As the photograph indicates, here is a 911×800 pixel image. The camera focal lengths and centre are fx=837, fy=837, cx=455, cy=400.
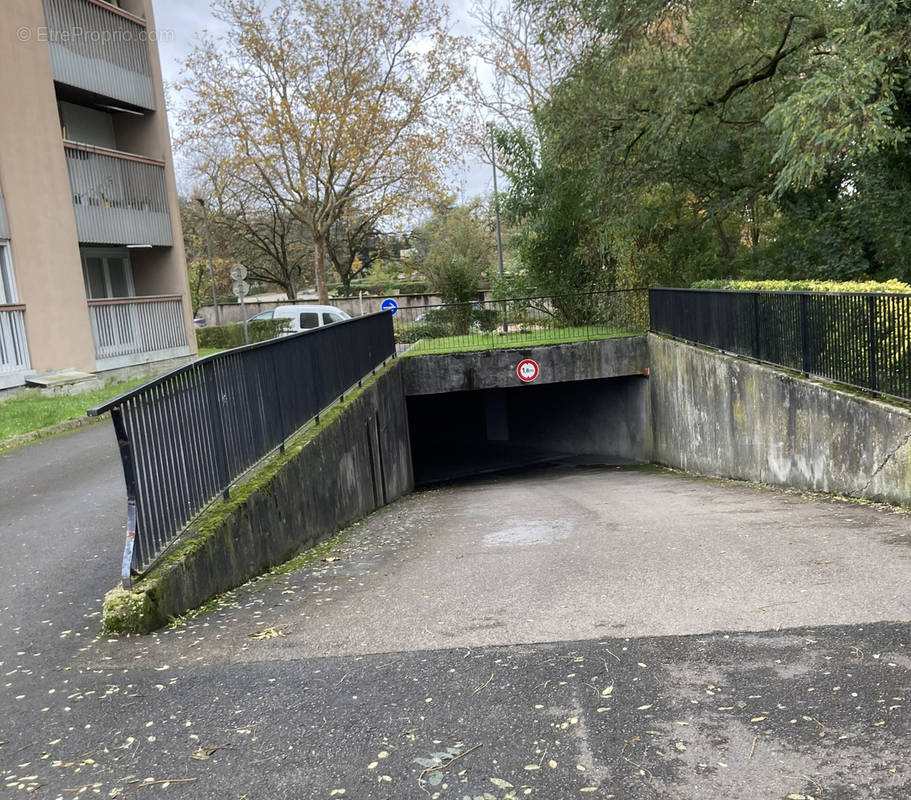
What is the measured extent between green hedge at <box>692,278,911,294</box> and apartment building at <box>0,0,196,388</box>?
43.6 feet

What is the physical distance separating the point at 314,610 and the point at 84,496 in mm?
4737

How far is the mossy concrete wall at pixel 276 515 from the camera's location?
500cm

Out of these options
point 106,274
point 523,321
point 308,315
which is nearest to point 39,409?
point 106,274

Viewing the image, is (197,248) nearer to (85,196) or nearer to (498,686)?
(85,196)

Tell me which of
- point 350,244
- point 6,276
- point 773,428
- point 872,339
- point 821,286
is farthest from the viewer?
point 350,244

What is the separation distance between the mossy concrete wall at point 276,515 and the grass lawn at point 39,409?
421 centimetres

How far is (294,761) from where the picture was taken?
337 cm

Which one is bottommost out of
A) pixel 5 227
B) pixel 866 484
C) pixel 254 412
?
pixel 866 484

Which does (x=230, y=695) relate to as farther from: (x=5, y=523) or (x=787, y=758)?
(x=5, y=523)

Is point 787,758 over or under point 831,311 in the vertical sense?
under

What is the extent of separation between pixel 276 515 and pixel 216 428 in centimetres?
112

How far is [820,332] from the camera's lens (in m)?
10.4

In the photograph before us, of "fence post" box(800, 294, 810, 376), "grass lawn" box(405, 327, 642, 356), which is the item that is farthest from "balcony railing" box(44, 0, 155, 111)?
"fence post" box(800, 294, 810, 376)

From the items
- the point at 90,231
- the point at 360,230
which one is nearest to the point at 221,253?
the point at 360,230
